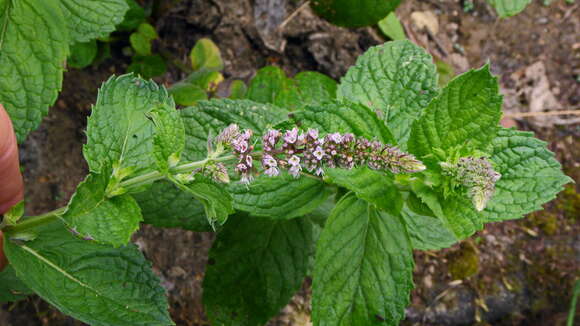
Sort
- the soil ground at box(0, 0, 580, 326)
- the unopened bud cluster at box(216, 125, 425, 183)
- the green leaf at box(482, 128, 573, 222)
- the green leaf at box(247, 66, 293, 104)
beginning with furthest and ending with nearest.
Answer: the soil ground at box(0, 0, 580, 326) < the green leaf at box(247, 66, 293, 104) < the green leaf at box(482, 128, 573, 222) < the unopened bud cluster at box(216, 125, 425, 183)

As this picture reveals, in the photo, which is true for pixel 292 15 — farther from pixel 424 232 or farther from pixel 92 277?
pixel 92 277

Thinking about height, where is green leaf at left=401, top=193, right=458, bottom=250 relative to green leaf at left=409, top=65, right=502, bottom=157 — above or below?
below

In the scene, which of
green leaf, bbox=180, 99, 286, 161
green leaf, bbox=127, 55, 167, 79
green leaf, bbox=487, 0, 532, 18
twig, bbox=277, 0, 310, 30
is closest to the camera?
green leaf, bbox=180, 99, 286, 161

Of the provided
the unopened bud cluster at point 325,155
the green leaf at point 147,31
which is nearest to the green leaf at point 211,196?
the unopened bud cluster at point 325,155

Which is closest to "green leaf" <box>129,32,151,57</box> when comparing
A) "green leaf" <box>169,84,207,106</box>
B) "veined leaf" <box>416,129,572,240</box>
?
"green leaf" <box>169,84,207,106</box>

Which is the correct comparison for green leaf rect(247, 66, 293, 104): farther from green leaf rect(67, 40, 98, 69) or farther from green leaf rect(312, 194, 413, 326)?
green leaf rect(312, 194, 413, 326)

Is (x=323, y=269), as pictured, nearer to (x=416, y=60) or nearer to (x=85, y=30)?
(x=416, y=60)

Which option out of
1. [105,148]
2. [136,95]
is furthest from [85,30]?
[105,148]
